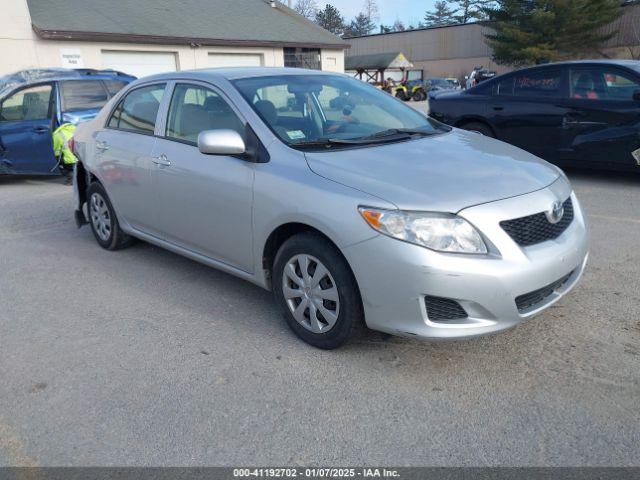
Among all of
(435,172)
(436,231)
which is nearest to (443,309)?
(436,231)

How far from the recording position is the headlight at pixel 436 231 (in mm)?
2943

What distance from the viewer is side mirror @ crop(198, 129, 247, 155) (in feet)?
11.9

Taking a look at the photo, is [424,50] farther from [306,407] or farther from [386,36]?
[306,407]

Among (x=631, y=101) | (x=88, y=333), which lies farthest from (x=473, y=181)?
(x=631, y=101)

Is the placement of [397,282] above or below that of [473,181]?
below

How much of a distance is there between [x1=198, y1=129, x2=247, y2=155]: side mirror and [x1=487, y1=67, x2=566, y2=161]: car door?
5450 millimetres

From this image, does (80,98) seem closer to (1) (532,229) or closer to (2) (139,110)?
(2) (139,110)

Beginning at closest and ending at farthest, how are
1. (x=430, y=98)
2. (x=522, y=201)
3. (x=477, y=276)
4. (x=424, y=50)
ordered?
(x=477, y=276) < (x=522, y=201) < (x=430, y=98) < (x=424, y=50)

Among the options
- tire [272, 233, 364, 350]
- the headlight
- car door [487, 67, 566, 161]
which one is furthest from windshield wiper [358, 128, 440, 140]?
car door [487, 67, 566, 161]

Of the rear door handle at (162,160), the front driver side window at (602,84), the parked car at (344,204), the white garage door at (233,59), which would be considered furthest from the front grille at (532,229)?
the white garage door at (233,59)

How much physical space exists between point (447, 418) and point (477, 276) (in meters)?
0.72

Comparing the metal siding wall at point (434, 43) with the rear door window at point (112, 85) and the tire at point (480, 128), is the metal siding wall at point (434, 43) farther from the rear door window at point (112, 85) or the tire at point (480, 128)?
the tire at point (480, 128)

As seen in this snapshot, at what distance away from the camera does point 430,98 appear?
9312 millimetres

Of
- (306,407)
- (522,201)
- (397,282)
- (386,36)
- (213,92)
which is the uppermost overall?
(386,36)
